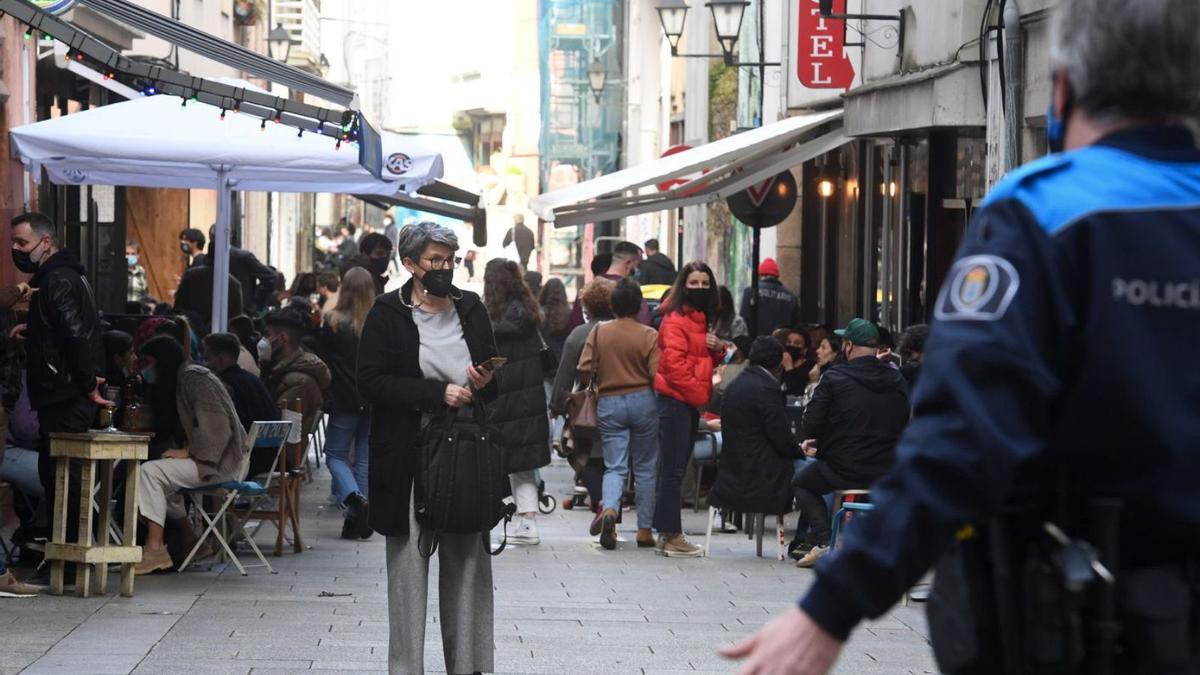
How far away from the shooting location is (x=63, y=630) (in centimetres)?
920

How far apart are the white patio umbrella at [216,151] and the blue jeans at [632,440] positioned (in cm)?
221

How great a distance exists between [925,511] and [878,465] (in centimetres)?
948

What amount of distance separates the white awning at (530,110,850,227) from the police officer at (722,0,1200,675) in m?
15.5

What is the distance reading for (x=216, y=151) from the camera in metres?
13.6

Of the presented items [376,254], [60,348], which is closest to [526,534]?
[60,348]

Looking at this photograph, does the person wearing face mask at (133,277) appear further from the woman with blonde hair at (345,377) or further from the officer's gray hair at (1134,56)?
the officer's gray hair at (1134,56)

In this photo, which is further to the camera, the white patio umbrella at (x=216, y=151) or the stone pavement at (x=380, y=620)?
the white patio umbrella at (x=216, y=151)

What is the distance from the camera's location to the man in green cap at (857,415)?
11875 mm

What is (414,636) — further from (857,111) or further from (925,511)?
(857,111)

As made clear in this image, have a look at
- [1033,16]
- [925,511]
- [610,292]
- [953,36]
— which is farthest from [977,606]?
[953,36]

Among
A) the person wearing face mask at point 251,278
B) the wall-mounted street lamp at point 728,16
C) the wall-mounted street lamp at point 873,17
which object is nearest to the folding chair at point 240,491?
the wall-mounted street lamp at point 873,17

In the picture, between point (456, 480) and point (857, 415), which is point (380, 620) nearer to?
point (456, 480)

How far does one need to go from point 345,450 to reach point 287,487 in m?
1.65

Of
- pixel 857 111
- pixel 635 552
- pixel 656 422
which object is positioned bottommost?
pixel 635 552
